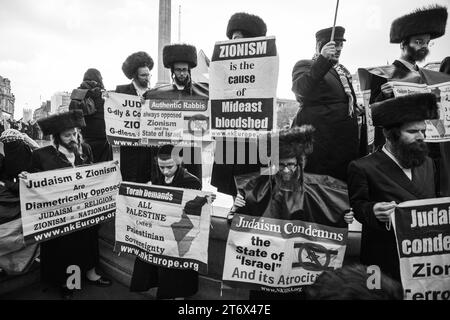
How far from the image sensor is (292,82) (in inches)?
127

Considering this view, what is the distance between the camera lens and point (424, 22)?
2922mm

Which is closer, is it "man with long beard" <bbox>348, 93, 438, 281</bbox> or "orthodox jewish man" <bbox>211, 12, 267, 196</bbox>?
"man with long beard" <bbox>348, 93, 438, 281</bbox>

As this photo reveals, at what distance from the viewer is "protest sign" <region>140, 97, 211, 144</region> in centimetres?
350

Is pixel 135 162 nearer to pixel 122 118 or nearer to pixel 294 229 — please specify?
pixel 122 118

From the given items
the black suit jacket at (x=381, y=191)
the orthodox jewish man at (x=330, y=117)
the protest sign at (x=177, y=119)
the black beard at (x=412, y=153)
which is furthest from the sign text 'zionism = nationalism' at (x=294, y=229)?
the protest sign at (x=177, y=119)

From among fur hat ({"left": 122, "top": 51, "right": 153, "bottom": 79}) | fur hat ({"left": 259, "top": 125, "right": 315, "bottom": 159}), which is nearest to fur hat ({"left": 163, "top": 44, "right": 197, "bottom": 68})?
fur hat ({"left": 122, "top": 51, "right": 153, "bottom": 79})

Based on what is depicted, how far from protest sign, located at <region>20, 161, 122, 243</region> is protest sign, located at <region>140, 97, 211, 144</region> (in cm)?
65

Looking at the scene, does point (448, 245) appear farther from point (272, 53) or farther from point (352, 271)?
point (272, 53)

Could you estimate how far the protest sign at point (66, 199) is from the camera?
3.14 metres

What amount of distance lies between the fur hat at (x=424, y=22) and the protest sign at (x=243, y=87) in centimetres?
137

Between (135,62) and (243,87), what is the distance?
202 centimetres

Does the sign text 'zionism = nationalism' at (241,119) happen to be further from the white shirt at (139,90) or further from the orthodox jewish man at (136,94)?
the white shirt at (139,90)

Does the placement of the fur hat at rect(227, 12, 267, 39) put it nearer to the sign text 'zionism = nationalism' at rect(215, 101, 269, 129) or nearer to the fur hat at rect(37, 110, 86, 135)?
the sign text 'zionism = nationalism' at rect(215, 101, 269, 129)
